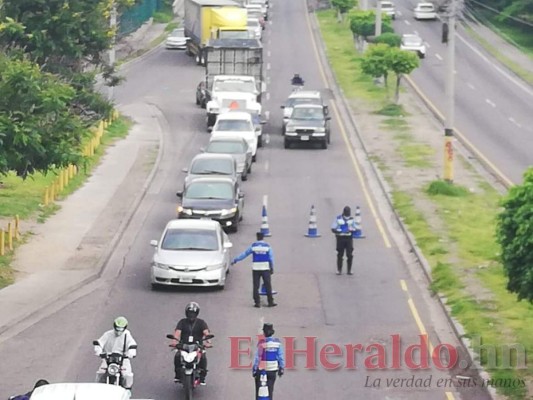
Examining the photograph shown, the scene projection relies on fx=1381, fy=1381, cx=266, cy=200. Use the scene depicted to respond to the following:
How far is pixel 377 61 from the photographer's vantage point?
62.4 metres

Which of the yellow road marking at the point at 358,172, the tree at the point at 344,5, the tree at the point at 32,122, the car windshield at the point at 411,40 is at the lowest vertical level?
the yellow road marking at the point at 358,172

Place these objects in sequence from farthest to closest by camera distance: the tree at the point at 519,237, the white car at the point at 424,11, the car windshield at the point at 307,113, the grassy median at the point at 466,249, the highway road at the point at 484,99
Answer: the white car at the point at 424,11, the car windshield at the point at 307,113, the highway road at the point at 484,99, the grassy median at the point at 466,249, the tree at the point at 519,237

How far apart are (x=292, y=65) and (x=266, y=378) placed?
61.0m

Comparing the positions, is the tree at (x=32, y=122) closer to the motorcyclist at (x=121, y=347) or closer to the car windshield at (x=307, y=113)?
the motorcyclist at (x=121, y=347)

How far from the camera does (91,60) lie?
152ft

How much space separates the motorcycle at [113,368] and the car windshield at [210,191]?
17.1m

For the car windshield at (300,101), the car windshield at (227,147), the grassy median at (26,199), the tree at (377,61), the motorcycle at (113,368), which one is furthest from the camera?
the tree at (377,61)

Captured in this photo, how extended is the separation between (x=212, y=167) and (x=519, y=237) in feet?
66.3

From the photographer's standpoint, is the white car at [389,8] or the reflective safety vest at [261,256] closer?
the reflective safety vest at [261,256]

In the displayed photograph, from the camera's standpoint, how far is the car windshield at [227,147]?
44.0 meters

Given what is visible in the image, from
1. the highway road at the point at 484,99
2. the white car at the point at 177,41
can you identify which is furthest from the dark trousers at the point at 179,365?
the white car at the point at 177,41

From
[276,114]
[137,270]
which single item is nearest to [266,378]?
[137,270]

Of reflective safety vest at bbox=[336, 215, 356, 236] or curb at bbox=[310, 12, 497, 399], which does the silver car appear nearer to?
reflective safety vest at bbox=[336, 215, 356, 236]

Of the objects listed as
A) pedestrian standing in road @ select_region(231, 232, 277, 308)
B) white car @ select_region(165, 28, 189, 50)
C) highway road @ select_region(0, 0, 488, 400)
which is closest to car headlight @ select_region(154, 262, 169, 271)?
highway road @ select_region(0, 0, 488, 400)
